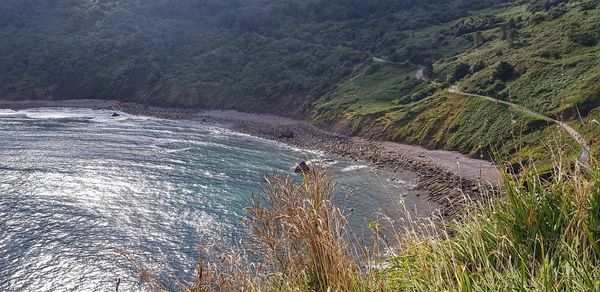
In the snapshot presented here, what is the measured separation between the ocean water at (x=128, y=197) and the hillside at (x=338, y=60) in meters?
18.0

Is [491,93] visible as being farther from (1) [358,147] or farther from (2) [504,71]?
(1) [358,147]

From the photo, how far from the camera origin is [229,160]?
5572 centimetres

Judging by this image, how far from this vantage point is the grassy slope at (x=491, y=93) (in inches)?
2026

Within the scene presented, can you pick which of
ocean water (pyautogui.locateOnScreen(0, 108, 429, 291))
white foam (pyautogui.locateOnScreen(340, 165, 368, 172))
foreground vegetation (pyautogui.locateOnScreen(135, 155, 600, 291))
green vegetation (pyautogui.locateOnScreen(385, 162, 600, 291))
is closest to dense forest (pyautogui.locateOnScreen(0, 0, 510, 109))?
ocean water (pyautogui.locateOnScreen(0, 108, 429, 291))

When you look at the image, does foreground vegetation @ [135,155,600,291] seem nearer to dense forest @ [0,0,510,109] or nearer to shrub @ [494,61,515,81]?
shrub @ [494,61,515,81]

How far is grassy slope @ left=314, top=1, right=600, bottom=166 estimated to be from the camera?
5147cm

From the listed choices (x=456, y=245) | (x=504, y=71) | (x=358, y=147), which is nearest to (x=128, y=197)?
(x=358, y=147)

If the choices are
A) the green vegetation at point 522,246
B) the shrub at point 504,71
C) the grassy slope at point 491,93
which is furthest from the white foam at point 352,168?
the green vegetation at point 522,246

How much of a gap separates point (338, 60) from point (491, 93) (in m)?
52.2

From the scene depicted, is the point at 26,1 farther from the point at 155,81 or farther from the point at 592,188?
→ the point at 592,188

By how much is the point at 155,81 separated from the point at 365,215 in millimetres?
93619

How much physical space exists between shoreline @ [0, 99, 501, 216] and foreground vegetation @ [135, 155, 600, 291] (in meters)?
16.7

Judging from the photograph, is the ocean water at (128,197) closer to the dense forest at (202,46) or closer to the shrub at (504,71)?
the shrub at (504,71)

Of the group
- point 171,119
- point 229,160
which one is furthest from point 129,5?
point 229,160
